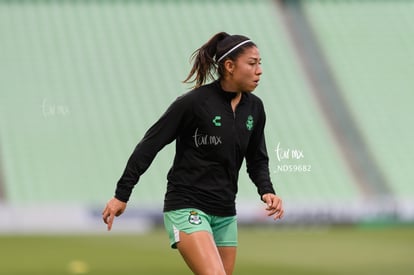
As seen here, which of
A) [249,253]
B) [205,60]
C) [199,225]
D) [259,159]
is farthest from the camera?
[249,253]

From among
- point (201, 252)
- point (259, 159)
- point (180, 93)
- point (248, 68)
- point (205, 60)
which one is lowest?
point (201, 252)

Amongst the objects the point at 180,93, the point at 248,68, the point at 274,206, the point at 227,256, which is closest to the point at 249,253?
the point at 180,93

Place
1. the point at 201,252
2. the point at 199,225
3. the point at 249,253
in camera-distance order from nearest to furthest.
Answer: the point at 201,252 → the point at 199,225 → the point at 249,253

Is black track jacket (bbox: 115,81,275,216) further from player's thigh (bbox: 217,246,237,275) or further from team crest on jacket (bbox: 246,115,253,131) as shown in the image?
player's thigh (bbox: 217,246,237,275)

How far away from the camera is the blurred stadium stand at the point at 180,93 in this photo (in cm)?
2112

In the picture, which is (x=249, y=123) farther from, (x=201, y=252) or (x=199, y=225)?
(x=201, y=252)

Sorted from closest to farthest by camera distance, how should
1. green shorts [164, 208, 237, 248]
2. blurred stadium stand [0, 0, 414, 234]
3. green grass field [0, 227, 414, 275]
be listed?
green shorts [164, 208, 237, 248] → green grass field [0, 227, 414, 275] → blurred stadium stand [0, 0, 414, 234]

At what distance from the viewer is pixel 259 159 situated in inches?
266

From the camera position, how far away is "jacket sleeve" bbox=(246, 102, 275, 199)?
6629mm

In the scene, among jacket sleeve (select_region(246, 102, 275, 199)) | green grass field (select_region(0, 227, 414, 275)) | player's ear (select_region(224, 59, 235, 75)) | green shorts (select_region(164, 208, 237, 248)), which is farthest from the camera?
green grass field (select_region(0, 227, 414, 275))

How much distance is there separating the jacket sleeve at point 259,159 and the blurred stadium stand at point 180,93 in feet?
42.9

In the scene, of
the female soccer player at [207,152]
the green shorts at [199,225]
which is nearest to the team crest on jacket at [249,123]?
the female soccer player at [207,152]

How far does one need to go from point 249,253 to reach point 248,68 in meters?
9.41

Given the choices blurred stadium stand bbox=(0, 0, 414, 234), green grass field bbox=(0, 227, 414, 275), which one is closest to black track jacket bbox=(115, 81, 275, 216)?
green grass field bbox=(0, 227, 414, 275)
